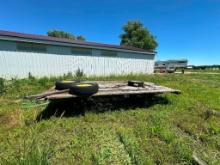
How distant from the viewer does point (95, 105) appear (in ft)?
17.1

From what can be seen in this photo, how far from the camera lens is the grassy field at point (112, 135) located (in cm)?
258

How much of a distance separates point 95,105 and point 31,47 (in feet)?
24.4

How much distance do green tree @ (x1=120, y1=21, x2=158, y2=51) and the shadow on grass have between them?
32.1 m

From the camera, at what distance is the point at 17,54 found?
32.4 feet

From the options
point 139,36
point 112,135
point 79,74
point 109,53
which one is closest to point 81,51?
point 79,74

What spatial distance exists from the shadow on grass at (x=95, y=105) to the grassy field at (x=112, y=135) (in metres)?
0.03

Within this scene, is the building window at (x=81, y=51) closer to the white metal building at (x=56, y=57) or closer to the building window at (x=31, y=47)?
the white metal building at (x=56, y=57)

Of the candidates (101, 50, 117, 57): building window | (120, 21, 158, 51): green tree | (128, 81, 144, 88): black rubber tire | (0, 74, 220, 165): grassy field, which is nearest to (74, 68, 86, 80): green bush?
(101, 50, 117, 57): building window

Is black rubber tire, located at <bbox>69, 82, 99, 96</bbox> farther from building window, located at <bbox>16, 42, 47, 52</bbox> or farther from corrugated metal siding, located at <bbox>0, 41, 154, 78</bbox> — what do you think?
building window, located at <bbox>16, 42, 47, 52</bbox>

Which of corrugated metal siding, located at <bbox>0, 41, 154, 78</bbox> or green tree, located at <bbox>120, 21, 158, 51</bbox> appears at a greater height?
green tree, located at <bbox>120, 21, 158, 51</bbox>

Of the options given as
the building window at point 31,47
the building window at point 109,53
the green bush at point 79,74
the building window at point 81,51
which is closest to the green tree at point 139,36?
the building window at point 109,53

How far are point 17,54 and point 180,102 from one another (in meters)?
9.17

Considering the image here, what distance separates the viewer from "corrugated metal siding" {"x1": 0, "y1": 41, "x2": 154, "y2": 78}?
9.67 meters

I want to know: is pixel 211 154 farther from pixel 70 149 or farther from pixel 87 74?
pixel 87 74
